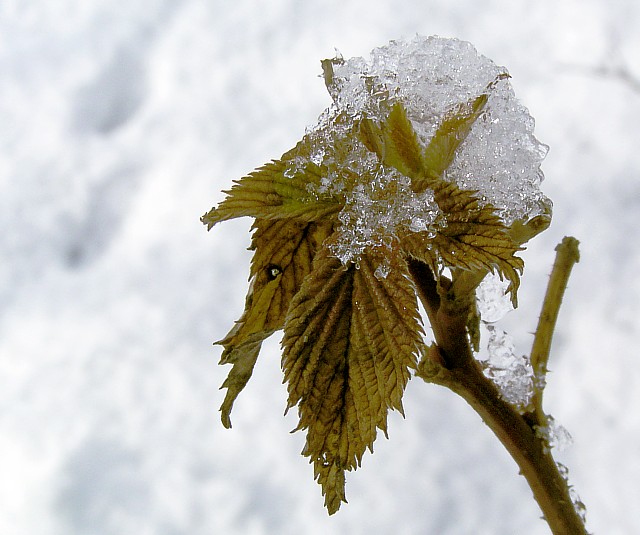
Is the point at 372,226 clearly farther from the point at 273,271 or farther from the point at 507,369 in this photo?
the point at 507,369

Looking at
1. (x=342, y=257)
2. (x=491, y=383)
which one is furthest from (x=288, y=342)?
(x=491, y=383)

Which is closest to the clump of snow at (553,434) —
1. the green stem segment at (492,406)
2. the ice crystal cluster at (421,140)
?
the green stem segment at (492,406)

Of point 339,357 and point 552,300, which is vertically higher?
point 552,300

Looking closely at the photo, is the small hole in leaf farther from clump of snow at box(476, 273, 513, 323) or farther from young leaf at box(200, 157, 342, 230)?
clump of snow at box(476, 273, 513, 323)

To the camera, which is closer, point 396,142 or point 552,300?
point 396,142

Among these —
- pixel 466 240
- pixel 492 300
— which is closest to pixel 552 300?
pixel 492 300

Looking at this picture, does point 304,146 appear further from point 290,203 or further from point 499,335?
point 499,335

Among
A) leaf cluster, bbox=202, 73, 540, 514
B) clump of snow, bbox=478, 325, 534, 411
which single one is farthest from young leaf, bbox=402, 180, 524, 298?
clump of snow, bbox=478, 325, 534, 411
